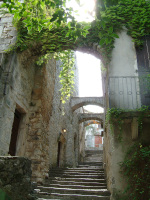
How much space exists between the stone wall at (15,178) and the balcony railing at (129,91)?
3050 mm

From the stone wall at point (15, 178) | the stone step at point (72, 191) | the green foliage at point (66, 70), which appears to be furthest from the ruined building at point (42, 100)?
the stone wall at point (15, 178)

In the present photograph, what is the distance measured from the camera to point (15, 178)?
7.97ft

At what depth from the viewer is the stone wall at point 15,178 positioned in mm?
2330

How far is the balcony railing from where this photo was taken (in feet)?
16.7

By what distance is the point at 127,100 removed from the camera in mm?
5141

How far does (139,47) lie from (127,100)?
1871mm

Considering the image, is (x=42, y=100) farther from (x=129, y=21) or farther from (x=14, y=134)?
(x=129, y=21)

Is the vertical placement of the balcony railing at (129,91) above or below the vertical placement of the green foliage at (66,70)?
below

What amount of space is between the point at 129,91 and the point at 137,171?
2052 mm

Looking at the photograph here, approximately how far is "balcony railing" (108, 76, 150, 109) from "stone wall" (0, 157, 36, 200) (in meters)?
3.05

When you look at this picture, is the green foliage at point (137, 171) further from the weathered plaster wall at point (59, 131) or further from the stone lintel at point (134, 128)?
the weathered plaster wall at point (59, 131)

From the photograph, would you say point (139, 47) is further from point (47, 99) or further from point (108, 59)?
point (47, 99)

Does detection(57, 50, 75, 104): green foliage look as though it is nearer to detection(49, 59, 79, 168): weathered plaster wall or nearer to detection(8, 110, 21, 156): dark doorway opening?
detection(49, 59, 79, 168): weathered plaster wall

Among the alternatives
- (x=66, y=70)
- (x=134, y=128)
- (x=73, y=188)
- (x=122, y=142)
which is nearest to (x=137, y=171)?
(x=122, y=142)
